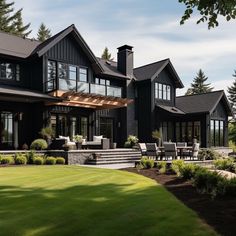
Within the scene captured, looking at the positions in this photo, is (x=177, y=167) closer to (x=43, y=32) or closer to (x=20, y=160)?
(x=20, y=160)

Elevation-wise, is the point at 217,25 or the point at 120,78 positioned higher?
the point at 120,78

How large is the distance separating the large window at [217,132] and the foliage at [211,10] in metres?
24.4

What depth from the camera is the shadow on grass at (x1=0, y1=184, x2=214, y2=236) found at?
5590 millimetres

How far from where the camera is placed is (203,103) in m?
31.8

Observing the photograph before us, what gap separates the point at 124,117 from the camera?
95.8ft

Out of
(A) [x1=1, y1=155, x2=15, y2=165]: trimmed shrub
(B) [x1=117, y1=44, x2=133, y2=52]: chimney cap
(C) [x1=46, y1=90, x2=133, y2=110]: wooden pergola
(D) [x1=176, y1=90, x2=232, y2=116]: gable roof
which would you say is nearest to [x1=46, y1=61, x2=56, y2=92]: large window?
(C) [x1=46, y1=90, x2=133, y2=110]: wooden pergola

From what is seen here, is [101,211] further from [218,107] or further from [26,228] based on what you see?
[218,107]

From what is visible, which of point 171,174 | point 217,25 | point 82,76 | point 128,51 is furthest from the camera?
point 128,51

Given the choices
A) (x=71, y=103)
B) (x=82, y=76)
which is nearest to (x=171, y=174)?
(x=71, y=103)

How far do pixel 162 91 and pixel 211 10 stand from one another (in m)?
23.8

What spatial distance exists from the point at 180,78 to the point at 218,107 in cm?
456

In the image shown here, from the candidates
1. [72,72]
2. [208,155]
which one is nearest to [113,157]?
[208,155]

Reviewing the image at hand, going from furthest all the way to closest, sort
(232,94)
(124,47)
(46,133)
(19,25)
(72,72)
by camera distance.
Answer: (232,94), (19,25), (124,47), (72,72), (46,133)

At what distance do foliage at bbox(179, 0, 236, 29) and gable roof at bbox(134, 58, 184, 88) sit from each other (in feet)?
70.9
